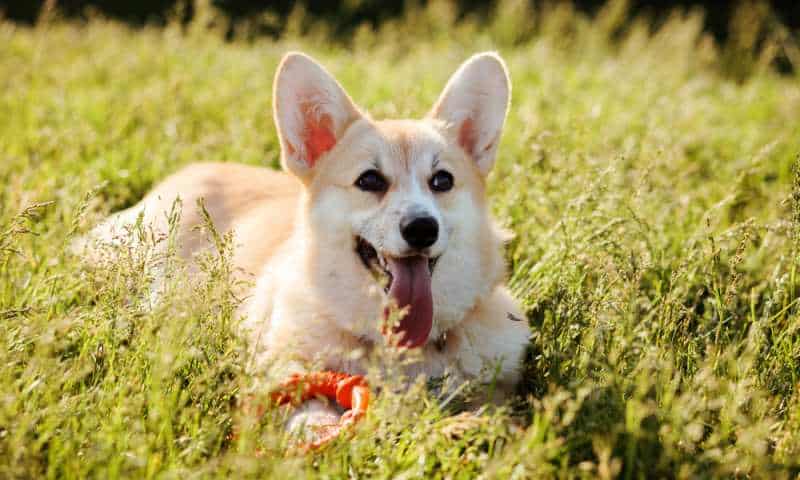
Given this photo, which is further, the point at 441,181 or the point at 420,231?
the point at 441,181

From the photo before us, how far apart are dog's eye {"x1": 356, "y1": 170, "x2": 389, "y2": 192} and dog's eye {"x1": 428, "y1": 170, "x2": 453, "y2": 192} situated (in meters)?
0.18

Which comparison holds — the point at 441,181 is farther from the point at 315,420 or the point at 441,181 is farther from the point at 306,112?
the point at 315,420

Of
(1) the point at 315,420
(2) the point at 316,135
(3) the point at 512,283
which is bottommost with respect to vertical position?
(1) the point at 315,420

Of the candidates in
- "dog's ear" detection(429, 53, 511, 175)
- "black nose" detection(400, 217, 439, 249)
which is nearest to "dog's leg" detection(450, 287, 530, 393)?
"black nose" detection(400, 217, 439, 249)

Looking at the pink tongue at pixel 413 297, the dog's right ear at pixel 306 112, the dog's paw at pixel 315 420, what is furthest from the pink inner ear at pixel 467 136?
the dog's paw at pixel 315 420

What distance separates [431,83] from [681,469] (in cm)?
438

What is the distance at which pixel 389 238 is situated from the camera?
246 cm

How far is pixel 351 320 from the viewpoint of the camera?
257 cm

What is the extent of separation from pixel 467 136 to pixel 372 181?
1.96ft

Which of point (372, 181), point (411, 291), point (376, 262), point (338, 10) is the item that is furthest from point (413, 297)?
point (338, 10)

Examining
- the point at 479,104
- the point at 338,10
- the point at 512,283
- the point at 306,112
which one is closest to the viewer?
the point at 306,112

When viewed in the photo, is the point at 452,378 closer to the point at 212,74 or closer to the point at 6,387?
the point at 6,387

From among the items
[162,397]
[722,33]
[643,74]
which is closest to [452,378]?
[162,397]

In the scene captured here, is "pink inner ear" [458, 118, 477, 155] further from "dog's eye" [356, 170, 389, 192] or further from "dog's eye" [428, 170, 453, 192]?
"dog's eye" [356, 170, 389, 192]
